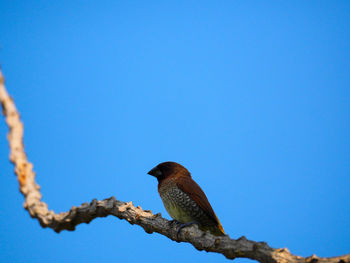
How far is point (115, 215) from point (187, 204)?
114cm

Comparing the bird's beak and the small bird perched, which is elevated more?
the bird's beak

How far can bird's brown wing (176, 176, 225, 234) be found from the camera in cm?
434

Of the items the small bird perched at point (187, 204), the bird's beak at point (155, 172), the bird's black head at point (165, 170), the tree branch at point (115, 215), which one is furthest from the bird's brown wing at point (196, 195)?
the tree branch at point (115, 215)

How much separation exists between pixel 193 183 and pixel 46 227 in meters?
2.13

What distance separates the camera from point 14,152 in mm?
2689

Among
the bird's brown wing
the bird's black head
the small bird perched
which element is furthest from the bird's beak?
the bird's brown wing

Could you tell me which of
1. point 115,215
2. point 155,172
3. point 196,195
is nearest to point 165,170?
point 155,172

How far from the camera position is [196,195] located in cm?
440

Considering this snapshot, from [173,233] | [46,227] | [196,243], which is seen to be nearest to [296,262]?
[196,243]

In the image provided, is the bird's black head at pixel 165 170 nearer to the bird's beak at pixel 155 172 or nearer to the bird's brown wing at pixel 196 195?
the bird's beak at pixel 155 172

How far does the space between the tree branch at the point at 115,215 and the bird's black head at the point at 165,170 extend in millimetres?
1222

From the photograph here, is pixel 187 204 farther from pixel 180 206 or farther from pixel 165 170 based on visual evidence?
pixel 165 170

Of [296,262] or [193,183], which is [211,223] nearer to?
[193,183]

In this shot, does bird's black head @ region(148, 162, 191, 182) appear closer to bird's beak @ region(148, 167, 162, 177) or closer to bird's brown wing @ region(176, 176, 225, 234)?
bird's beak @ region(148, 167, 162, 177)
